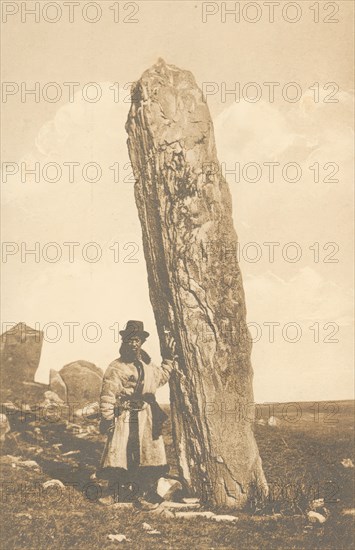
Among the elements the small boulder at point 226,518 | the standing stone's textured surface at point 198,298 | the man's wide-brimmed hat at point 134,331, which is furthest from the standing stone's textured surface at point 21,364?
the small boulder at point 226,518

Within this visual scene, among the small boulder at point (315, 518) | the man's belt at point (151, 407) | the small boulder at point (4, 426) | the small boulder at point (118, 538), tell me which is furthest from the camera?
the small boulder at point (4, 426)

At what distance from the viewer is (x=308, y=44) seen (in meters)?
4.89

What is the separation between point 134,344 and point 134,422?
0.57m

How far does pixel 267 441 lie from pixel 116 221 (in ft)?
6.59

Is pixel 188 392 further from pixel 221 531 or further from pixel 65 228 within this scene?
pixel 65 228

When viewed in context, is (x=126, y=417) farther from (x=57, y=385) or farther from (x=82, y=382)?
(x=57, y=385)

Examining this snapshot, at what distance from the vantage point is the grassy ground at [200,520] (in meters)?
4.36

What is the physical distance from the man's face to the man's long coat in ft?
0.36

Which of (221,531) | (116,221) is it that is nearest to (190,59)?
(116,221)

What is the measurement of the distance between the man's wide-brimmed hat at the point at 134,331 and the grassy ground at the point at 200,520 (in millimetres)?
707

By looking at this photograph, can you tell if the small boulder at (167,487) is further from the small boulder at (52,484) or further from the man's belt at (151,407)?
the small boulder at (52,484)

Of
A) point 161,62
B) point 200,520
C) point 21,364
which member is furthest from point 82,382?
point 161,62

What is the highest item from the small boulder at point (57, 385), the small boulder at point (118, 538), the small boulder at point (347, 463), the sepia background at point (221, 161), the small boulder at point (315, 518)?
the sepia background at point (221, 161)

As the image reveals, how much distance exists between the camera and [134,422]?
4562 millimetres
